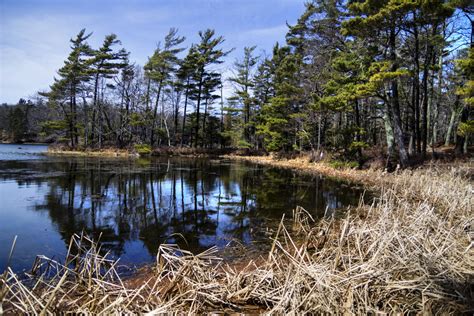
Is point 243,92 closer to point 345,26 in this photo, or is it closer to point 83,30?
point 83,30

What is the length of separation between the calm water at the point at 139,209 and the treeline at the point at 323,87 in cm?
624

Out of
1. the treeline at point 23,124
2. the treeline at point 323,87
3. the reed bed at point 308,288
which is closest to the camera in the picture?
the reed bed at point 308,288

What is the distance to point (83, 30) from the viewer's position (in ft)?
112

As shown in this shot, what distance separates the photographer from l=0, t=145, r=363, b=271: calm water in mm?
6207

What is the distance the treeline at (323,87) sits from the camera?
48.9 ft

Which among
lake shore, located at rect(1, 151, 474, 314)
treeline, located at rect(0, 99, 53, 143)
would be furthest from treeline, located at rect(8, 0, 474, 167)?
treeline, located at rect(0, 99, 53, 143)

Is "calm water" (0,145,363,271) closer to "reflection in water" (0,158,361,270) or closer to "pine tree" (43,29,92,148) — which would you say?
"reflection in water" (0,158,361,270)

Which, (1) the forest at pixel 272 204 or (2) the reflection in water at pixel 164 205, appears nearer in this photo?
(1) the forest at pixel 272 204

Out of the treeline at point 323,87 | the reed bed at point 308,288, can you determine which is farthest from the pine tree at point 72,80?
the reed bed at point 308,288

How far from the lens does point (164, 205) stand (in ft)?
32.3

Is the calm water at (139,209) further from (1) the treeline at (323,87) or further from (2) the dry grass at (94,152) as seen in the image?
(2) the dry grass at (94,152)

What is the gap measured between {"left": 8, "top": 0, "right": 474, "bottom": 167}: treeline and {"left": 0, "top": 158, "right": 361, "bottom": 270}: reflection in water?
597 cm

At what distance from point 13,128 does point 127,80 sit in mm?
36905

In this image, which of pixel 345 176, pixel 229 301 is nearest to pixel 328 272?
pixel 229 301
